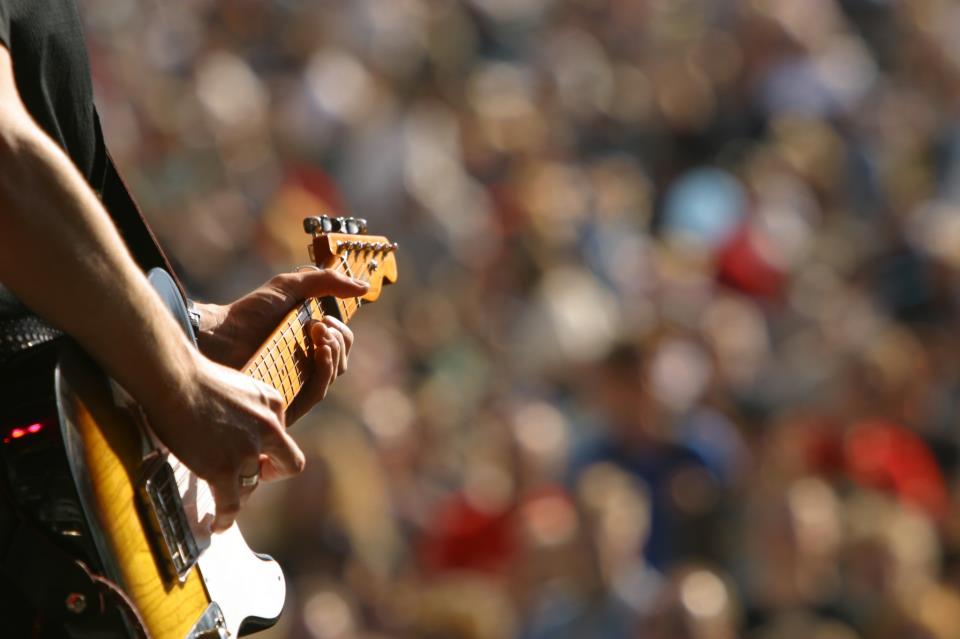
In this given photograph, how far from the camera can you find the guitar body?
2178 mm

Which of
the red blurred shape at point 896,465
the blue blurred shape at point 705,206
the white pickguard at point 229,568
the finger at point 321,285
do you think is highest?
the finger at point 321,285

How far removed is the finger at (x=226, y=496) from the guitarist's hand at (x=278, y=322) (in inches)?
15.2

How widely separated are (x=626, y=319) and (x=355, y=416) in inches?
62.9

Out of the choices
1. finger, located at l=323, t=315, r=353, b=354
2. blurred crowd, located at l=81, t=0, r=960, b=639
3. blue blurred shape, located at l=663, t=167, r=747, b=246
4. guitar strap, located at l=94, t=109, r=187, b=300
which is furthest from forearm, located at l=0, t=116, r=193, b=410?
blue blurred shape, located at l=663, t=167, r=747, b=246

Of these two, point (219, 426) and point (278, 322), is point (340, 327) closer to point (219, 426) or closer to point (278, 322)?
point (278, 322)

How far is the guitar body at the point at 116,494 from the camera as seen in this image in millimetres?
2178

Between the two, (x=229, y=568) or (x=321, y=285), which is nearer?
(x=229, y=568)

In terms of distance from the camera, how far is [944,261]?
805cm

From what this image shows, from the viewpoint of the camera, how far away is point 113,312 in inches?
85.7

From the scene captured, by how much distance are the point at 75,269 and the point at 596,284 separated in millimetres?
6470

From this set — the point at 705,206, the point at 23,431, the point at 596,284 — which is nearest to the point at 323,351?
the point at 23,431

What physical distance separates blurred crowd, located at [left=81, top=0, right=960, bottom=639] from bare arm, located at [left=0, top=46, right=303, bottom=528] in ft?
11.3

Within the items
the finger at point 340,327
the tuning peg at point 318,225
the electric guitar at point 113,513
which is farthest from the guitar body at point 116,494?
the tuning peg at point 318,225

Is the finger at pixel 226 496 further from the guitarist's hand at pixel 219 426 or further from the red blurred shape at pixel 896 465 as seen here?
the red blurred shape at pixel 896 465
